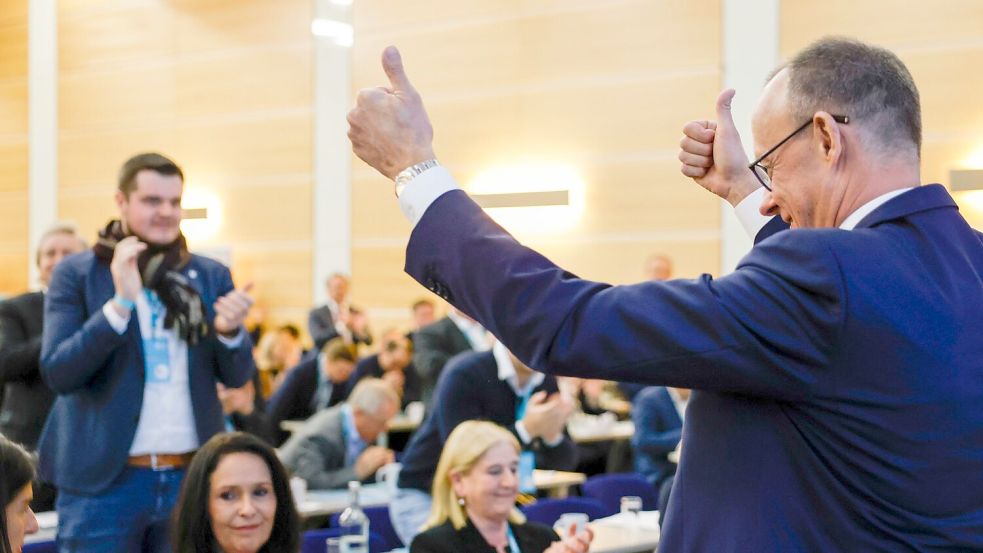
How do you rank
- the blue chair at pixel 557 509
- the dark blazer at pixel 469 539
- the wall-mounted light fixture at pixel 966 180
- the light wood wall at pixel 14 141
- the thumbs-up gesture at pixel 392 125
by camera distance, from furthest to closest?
the light wood wall at pixel 14 141
the wall-mounted light fixture at pixel 966 180
the blue chair at pixel 557 509
the dark blazer at pixel 469 539
the thumbs-up gesture at pixel 392 125

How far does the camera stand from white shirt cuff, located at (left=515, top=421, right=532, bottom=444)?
15.4ft

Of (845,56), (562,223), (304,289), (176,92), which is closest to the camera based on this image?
(845,56)

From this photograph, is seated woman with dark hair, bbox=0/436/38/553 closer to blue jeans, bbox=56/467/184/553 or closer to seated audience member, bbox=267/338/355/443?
blue jeans, bbox=56/467/184/553

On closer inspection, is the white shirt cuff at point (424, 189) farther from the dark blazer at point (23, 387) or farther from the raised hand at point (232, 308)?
the dark blazer at point (23, 387)

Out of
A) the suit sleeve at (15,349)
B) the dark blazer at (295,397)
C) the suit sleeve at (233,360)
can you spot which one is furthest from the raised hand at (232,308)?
the dark blazer at (295,397)

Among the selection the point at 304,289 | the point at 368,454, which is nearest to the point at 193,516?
the point at 368,454

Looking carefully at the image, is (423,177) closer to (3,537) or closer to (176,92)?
(3,537)

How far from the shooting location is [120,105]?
12.2m

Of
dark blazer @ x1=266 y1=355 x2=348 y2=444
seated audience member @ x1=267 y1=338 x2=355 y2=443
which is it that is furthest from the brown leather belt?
dark blazer @ x1=266 y1=355 x2=348 y2=444

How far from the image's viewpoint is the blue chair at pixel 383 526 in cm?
482

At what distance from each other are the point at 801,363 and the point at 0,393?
4.00 metres

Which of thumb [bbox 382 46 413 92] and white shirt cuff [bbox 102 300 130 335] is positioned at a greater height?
thumb [bbox 382 46 413 92]

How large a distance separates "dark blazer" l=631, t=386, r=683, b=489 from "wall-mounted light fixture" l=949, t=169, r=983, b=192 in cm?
269

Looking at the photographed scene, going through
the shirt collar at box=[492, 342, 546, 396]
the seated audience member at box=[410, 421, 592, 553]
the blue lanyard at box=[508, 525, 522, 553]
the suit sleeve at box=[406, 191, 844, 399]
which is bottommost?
the blue lanyard at box=[508, 525, 522, 553]
